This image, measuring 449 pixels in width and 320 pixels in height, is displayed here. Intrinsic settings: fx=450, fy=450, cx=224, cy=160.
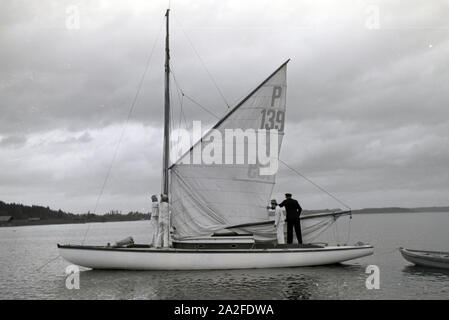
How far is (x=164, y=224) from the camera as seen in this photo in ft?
71.3

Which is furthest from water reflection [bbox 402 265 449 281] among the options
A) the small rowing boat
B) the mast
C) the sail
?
the mast

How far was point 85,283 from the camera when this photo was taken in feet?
66.4

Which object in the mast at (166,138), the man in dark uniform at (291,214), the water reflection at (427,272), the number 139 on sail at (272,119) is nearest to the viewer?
the water reflection at (427,272)

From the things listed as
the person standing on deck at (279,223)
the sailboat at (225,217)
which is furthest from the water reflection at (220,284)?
the person standing on deck at (279,223)

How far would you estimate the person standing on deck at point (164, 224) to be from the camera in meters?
21.6

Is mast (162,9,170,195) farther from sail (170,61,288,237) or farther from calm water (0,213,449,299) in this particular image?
calm water (0,213,449,299)

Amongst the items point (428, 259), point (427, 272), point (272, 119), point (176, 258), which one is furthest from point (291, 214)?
point (428, 259)

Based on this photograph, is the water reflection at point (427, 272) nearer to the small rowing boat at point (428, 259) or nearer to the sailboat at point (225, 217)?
the small rowing boat at point (428, 259)

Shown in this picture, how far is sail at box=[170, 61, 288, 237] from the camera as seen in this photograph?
22.6 m

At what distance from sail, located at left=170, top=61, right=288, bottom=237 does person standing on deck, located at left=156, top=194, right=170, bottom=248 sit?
969 millimetres

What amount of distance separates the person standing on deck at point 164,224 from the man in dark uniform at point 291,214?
18.9ft

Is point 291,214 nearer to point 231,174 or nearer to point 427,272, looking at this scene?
point 231,174
